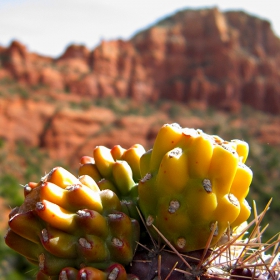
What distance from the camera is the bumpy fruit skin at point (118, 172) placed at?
92.4 inches

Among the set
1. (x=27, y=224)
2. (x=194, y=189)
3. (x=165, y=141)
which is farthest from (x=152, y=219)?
(x=27, y=224)

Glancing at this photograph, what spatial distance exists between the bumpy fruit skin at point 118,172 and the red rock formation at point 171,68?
133 ft

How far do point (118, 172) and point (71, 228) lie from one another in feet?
1.73

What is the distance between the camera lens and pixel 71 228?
6.37ft

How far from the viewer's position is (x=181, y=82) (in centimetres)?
→ 4775

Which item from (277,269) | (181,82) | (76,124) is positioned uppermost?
(277,269)

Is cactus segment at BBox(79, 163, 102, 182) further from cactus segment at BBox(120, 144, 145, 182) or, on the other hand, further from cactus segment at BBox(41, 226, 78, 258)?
cactus segment at BBox(41, 226, 78, 258)

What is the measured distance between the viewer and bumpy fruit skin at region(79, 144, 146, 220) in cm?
235

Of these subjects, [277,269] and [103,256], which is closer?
[103,256]

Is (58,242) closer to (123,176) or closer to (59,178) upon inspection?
(59,178)

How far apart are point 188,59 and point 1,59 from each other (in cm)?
2363

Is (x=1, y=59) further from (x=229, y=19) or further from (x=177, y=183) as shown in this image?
(x=177, y=183)

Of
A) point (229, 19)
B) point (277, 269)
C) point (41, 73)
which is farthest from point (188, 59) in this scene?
point (277, 269)

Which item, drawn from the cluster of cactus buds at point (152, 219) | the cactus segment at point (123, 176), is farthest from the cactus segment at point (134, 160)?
the cluster of cactus buds at point (152, 219)
